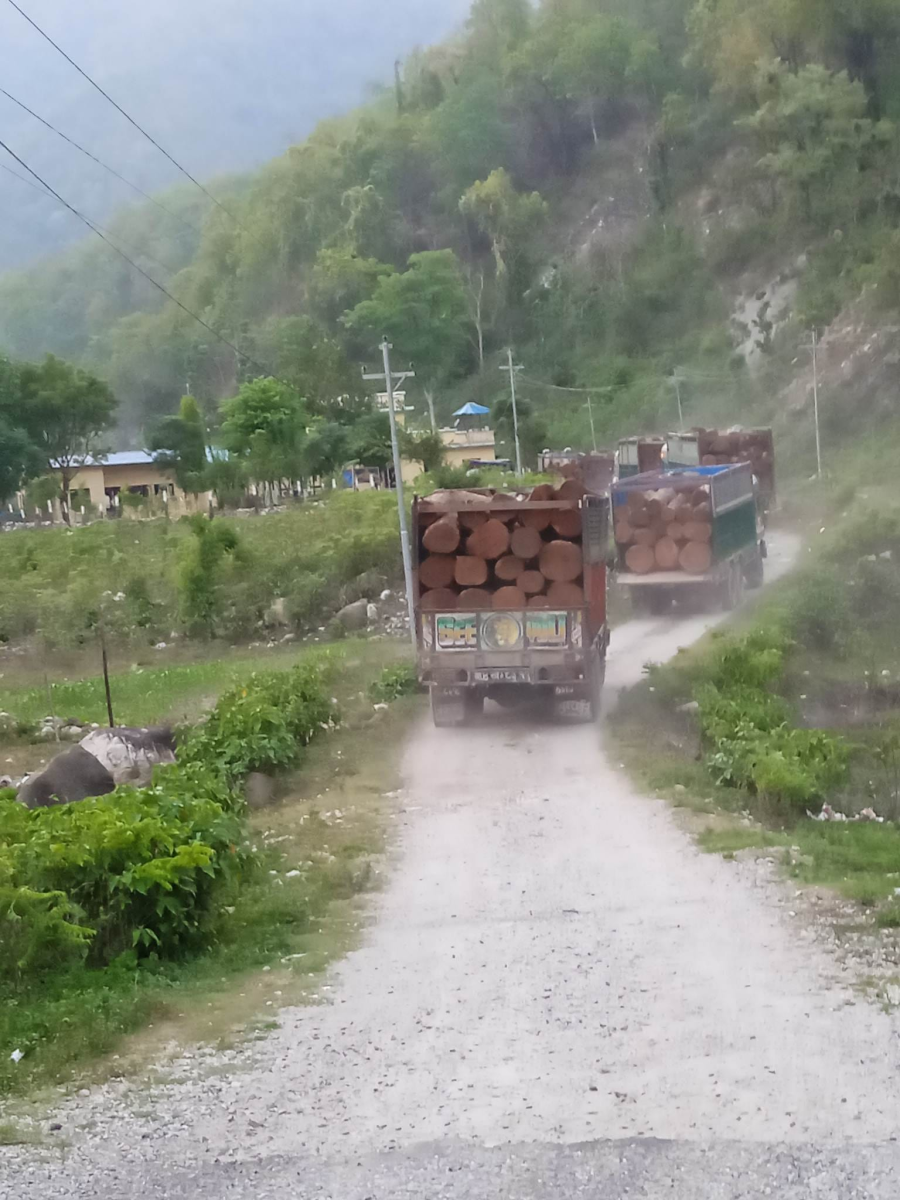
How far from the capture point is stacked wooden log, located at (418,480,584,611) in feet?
54.0

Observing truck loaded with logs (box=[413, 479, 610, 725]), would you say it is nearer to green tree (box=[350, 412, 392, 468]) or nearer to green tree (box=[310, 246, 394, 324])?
green tree (box=[350, 412, 392, 468])

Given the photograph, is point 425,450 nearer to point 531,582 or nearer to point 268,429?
point 268,429

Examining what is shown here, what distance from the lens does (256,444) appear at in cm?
6191

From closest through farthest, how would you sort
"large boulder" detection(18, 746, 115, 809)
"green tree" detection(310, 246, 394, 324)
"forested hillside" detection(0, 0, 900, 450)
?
1. "large boulder" detection(18, 746, 115, 809)
2. "forested hillside" detection(0, 0, 900, 450)
3. "green tree" detection(310, 246, 394, 324)

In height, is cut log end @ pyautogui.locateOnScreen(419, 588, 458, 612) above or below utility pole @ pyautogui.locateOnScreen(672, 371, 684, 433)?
below

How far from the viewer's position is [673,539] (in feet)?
84.7

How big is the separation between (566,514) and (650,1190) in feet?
39.1

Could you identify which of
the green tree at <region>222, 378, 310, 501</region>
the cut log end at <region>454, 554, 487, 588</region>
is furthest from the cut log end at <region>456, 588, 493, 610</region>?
the green tree at <region>222, 378, 310, 501</region>

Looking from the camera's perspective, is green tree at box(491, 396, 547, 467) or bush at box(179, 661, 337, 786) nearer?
bush at box(179, 661, 337, 786)

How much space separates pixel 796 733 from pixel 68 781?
23.9 feet

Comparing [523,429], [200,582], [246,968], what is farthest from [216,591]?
[523,429]

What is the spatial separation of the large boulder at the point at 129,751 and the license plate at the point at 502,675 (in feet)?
12.0

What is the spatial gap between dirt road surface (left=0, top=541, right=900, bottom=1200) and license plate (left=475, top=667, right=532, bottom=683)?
6101 mm

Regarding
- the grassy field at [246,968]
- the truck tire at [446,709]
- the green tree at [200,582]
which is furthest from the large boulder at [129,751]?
the green tree at [200,582]
